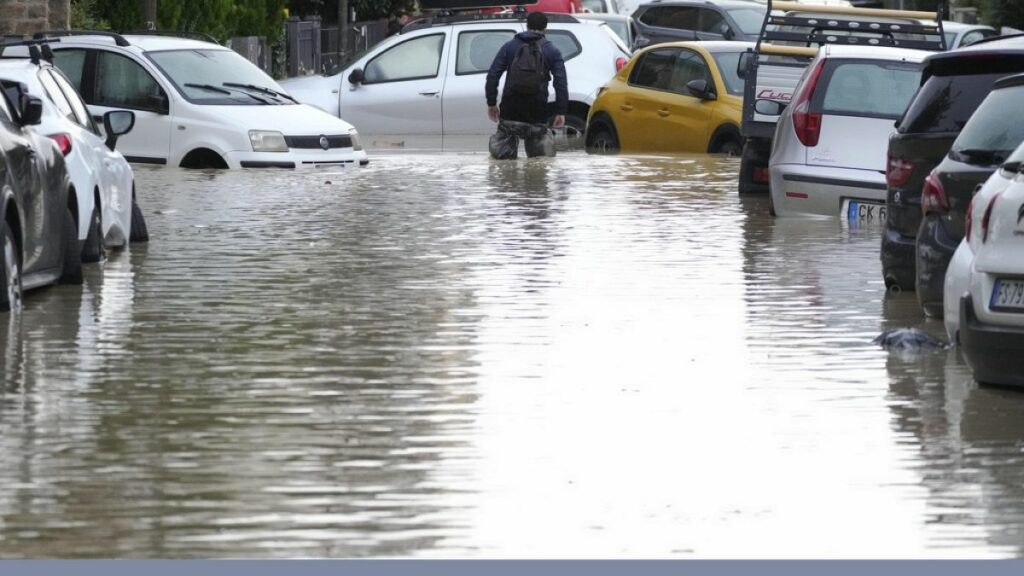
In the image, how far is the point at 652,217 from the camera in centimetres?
1922

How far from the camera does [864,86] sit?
18.0 meters

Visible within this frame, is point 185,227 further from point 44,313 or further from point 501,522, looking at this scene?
point 501,522

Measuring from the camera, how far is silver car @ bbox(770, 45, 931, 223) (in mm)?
17656

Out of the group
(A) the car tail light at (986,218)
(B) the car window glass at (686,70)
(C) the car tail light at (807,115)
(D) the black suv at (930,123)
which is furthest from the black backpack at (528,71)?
(A) the car tail light at (986,218)

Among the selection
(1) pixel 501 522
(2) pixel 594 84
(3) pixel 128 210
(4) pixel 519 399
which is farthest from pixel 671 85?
(1) pixel 501 522

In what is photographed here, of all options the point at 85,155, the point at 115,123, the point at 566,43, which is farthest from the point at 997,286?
the point at 566,43

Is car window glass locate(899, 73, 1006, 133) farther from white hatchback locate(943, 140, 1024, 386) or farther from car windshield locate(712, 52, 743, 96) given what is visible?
car windshield locate(712, 52, 743, 96)

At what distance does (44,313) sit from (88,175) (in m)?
2.39

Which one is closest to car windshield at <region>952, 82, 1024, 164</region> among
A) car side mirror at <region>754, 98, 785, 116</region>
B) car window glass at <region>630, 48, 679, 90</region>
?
car side mirror at <region>754, 98, 785, 116</region>

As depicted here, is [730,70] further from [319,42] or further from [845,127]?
[319,42]

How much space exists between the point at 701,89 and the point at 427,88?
4.55 metres

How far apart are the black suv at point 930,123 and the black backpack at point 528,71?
41.3 ft

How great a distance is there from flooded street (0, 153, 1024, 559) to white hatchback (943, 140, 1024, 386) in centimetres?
16

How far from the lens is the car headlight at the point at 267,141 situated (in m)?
23.8
